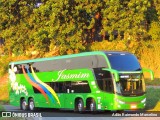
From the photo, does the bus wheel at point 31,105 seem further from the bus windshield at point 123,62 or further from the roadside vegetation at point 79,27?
the roadside vegetation at point 79,27

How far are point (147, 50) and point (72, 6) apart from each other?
9038 millimetres

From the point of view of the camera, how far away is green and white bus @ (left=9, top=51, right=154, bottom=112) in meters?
22.6

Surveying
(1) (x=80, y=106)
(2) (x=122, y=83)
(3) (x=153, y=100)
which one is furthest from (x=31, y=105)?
(2) (x=122, y=83)

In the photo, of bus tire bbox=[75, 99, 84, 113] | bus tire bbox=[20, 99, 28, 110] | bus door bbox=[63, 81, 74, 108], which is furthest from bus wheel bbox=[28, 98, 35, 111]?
bus tire bbox=[75, 99, 84, 113]

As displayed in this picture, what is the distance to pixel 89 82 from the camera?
76.9 feet

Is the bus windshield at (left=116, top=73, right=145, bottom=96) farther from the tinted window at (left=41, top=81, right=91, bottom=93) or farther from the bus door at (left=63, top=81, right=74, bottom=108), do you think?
the bus door at (left=63, top=81, right=74, bottom=108)

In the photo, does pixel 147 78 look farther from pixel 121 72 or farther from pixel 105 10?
pixel 121 72

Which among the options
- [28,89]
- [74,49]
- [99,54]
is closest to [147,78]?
[74,49]

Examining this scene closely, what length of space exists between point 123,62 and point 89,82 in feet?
6.88

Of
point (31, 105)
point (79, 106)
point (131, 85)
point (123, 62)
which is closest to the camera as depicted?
point (131, 85)

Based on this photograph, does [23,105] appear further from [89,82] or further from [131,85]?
[131,85]

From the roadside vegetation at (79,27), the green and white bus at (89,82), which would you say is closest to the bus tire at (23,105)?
the green and white bus at (89,82)

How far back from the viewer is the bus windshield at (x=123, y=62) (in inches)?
896

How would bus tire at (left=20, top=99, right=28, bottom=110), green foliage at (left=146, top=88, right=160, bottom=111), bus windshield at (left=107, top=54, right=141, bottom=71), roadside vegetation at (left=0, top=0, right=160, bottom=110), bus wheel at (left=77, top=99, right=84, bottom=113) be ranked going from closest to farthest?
1. bus windshield at (left=107, top=54, right=141, bottom=71)
2. bus wheel at (left=77, top=99, right=84, bottom=113)
3. green foliage at (left=146, top=88, right=160, bottom=111)
4. bus tire at (left=20, top=99, right=28, bottom=110)
5. roadside vegetation at (left=0, top=0, right=160, bottom=110)
